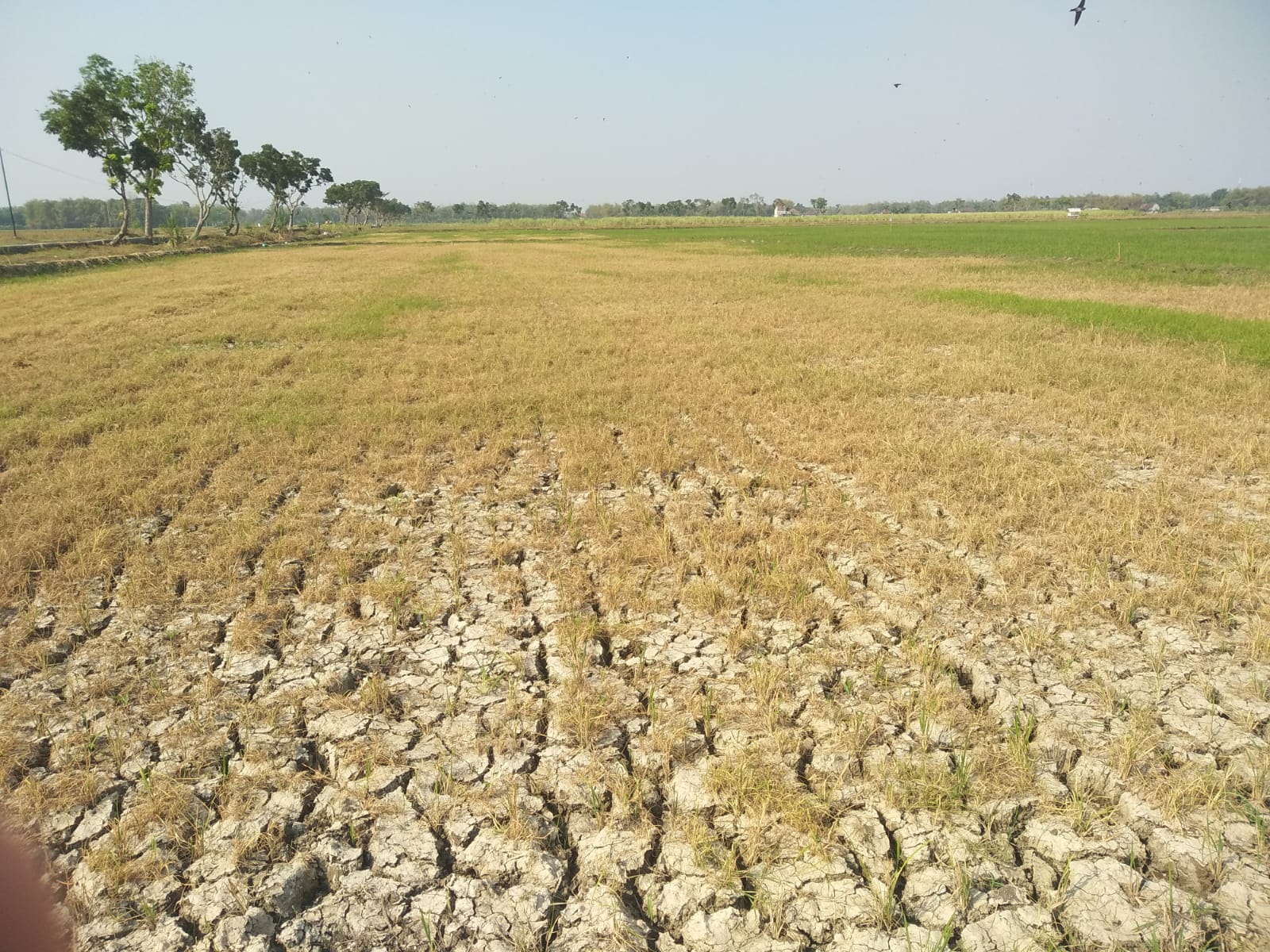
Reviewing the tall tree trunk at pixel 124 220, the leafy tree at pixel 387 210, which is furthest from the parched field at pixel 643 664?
the leafy tree at pixel 387 210

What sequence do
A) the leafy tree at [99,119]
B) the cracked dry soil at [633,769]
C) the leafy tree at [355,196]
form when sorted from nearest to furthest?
1. the cracked dry soil at [633,769]
2. the leafy tree at [99,119]
3. the leafy tree at [355,196]

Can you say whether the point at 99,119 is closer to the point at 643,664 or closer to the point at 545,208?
the point at 643,664

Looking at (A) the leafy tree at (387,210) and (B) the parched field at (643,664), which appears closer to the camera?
(B) the parched field at (643,664)

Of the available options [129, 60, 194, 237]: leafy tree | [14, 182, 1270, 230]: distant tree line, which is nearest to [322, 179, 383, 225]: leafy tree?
[14, 182, 1270, 230]: distant tree line

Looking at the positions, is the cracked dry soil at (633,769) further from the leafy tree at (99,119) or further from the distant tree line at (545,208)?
the distant tree line at (545,208)

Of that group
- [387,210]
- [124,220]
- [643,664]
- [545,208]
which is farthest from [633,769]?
[545,208]

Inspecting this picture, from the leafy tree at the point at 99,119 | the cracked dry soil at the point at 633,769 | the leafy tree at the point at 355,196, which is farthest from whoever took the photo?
the leafy tree at the point at 355,196

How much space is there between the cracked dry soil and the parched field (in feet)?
0.05

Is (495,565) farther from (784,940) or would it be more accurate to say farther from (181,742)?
(784,940)

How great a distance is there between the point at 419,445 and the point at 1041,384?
754 cm

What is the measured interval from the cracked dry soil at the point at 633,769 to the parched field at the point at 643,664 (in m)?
0.02

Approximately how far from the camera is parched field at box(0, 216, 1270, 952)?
2.33 meters

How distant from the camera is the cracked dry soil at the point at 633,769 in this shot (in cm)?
226

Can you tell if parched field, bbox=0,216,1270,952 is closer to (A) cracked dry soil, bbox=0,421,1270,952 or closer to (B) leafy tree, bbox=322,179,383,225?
(A) cracked dry soil, bbox=0,421,1270,952
